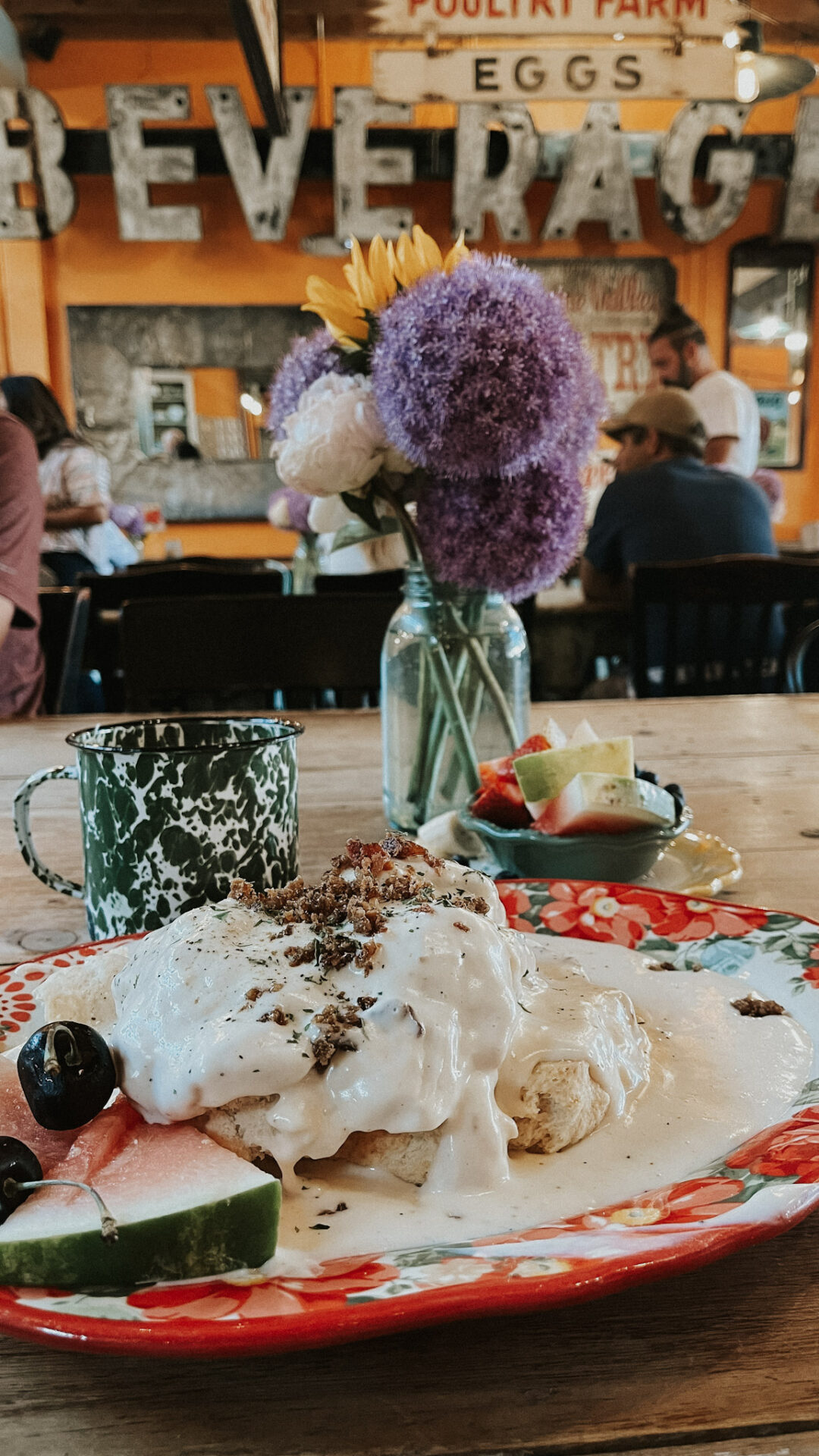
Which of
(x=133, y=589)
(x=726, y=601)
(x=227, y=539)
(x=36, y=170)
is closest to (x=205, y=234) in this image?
(x=36, y=170)

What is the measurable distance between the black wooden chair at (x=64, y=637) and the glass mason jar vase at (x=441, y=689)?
1437 millimetres

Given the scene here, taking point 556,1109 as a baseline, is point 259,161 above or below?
above

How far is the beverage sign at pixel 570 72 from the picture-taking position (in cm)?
362

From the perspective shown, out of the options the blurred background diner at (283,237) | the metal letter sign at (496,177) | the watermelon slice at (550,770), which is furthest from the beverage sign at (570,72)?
the watermelon slice at (550,770)

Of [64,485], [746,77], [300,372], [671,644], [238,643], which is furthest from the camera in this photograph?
[64,485]

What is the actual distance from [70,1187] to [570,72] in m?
3.99

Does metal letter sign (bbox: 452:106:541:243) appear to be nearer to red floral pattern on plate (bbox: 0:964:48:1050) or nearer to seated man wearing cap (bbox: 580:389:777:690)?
seated man wearing cap (bbox: 580:389:777:690)

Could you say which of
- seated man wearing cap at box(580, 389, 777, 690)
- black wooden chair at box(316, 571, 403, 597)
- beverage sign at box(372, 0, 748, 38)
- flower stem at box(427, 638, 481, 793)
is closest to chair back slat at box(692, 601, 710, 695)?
black wooden chair at box(316, 571, 403, 597)

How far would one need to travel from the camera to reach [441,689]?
1185 mm

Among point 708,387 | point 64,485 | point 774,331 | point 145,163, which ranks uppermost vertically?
point 145,163

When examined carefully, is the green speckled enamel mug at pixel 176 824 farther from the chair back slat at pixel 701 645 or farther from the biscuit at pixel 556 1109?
the chair back slat at pixel 701 645

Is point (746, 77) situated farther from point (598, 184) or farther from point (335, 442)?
point (335, 442)

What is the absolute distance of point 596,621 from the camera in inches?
139

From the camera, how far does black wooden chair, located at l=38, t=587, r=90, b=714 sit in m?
2.48
